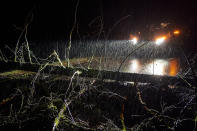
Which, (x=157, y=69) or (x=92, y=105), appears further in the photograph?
(x=157, y=69)

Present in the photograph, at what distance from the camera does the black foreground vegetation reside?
2750 mm

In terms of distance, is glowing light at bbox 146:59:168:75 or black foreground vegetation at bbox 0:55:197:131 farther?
glowing light at bbox 146:59:168:75

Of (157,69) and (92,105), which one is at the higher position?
(157,69)

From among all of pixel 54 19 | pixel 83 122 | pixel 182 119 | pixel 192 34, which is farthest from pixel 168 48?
pixel 83 122

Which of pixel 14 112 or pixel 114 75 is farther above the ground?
pixel 114 75

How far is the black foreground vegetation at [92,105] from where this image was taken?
2750mm

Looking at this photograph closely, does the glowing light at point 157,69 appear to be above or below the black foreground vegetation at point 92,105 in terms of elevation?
above

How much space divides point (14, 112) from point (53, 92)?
3.42 feet

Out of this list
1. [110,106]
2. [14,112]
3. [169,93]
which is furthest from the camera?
[169,93]

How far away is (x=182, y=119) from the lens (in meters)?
2.91

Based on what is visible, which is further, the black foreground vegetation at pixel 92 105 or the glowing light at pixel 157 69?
the glowing light at pixel 157 69

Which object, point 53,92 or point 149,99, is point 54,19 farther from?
point 149,99

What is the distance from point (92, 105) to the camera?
3.32 m

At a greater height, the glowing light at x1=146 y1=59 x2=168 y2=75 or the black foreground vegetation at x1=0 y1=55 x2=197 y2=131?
the glowing light at x1=146 y1=59 x2=168 y2=75
